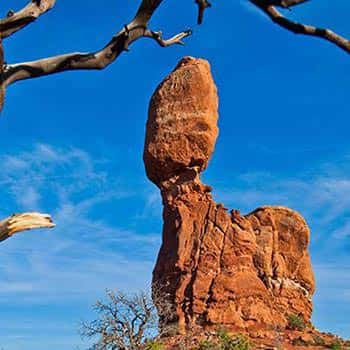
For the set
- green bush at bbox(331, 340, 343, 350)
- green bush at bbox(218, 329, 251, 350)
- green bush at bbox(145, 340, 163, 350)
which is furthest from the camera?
green bush at bbox(331, 340, 343, 350)

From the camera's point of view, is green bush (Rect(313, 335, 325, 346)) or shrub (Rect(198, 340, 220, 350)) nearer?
shrub (Rect(198, 340, 220, 350))

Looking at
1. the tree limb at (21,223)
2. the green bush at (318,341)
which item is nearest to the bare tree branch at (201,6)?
the tree limb at (21,223)

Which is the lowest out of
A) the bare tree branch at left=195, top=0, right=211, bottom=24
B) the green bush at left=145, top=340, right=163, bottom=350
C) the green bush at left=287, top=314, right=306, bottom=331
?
the bare tree branch at left=195, top=0, right=211, bottom=24

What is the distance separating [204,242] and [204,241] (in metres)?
0.05

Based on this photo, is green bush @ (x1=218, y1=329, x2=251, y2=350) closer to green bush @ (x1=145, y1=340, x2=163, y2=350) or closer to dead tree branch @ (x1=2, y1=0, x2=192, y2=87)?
green bush @ (x1=145, y1=340, x2=163, y2=350)

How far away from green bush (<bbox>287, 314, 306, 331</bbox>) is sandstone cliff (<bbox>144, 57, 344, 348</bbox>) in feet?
1.58

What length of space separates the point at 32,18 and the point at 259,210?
113 ft

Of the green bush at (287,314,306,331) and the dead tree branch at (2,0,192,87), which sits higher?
the green bush at (287,314,306,331)

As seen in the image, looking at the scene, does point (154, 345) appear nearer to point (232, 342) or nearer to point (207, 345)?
point (207, 345)

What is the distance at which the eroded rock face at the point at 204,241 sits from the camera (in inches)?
1310

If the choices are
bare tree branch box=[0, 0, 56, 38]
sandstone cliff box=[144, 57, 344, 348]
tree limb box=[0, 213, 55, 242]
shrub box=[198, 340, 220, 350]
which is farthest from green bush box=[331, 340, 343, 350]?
bare tree branch box=[0, 0, 56, 38]

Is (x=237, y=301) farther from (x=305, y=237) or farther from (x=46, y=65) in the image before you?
(x=46, y=65)

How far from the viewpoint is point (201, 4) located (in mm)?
6672

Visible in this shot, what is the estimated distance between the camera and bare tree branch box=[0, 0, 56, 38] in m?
6.36
